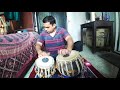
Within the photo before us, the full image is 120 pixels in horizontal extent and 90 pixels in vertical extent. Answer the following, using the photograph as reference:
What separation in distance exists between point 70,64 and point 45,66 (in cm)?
24

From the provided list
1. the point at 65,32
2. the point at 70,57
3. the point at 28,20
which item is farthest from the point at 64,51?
the point at 28,20

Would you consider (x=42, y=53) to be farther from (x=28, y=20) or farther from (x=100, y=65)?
(x=100, y=65)

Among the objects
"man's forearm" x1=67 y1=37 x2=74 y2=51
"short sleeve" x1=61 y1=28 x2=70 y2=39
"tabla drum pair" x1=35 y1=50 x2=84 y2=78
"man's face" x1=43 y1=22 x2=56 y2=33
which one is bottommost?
"tabla drum pair" x1=35 y1=50 x2=84 y2=78

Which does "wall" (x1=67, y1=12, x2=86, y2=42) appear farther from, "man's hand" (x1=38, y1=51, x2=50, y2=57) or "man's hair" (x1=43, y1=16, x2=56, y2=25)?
"man's hand" (x1=38, y1=51, x2=50, y2=57)

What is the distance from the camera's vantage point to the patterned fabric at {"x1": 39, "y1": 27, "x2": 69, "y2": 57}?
167 cm

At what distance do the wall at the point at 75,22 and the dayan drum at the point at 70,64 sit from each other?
0.19 m

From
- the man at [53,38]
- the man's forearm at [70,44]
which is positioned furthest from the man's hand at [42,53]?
the man's forearm at [70,44]

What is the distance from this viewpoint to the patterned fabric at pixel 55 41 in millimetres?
1671

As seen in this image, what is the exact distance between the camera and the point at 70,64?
1.62 metres

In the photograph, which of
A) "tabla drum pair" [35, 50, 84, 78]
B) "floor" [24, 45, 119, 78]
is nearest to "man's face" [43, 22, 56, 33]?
"tabla drum pair" [35, 50, 84, 78]

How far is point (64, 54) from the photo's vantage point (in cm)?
164
